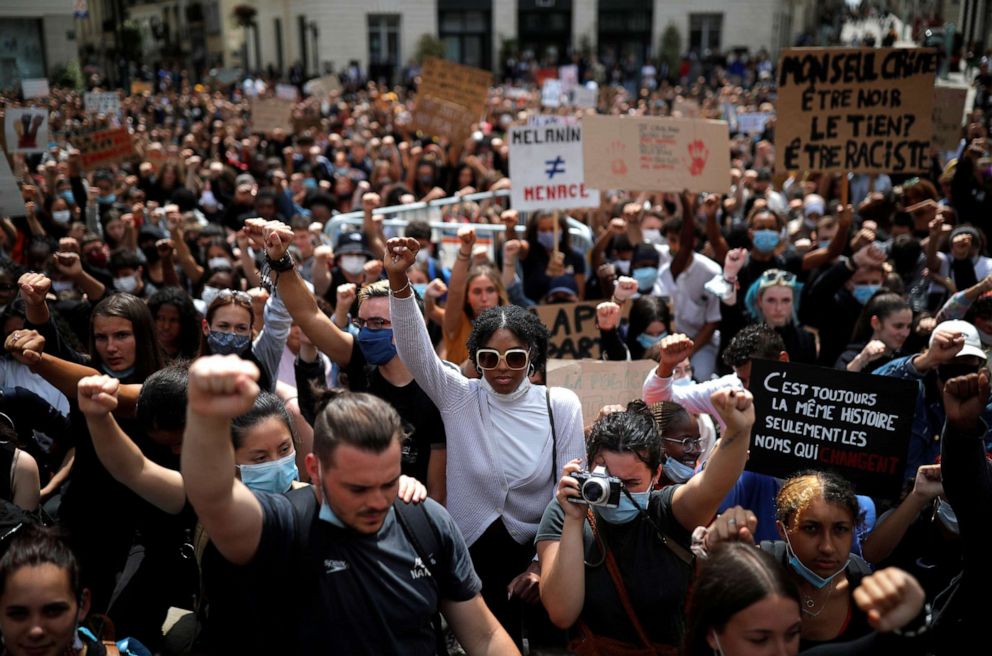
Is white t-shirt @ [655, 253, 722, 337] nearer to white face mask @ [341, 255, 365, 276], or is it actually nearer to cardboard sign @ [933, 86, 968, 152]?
white face mask @ [341, 255, 365, 276]

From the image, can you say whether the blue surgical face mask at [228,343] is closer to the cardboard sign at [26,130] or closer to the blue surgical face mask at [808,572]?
the blue surgical face mask at [808,572]

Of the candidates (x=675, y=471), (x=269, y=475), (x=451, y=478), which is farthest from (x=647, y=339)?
(x=269, y=475)

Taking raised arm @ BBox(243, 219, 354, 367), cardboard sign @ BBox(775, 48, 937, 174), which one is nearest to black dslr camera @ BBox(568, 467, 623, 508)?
raised arm @ BBox(243, 219, 354, 367)

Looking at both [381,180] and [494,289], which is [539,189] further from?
[381,180]

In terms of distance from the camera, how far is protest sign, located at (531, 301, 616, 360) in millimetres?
6020

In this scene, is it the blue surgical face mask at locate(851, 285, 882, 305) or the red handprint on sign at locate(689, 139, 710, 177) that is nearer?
the blue surgical face mask at locate(851, 285, 882, 305)

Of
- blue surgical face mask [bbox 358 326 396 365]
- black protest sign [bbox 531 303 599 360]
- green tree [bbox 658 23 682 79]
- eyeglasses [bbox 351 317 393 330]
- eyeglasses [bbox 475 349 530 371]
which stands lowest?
black protest sign [bbox 531 303 599 360]

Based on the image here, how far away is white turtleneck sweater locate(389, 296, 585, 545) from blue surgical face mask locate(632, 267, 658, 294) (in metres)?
3.70

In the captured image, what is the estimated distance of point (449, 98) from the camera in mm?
12984

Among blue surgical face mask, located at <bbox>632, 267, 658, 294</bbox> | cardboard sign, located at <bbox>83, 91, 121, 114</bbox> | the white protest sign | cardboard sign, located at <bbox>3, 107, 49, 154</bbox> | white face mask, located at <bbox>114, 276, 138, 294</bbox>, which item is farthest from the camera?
the white protest sign

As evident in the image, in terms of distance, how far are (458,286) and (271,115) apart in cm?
1120

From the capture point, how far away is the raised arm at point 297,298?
3678 millimetres

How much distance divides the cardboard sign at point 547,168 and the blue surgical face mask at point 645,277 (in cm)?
112

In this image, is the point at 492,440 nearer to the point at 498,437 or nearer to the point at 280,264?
the point at 498,437
